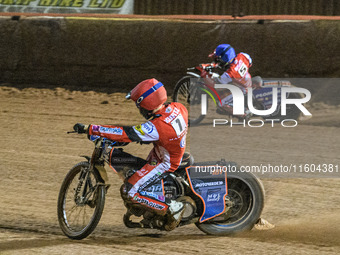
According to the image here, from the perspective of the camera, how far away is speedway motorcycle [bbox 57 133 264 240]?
18.9 feet

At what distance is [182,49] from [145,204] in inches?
322

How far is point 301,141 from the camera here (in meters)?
10.2

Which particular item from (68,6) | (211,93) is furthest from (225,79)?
(68,6)

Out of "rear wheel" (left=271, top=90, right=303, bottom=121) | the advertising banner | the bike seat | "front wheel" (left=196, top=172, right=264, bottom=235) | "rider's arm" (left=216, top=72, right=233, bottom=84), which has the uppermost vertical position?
the advertising banner

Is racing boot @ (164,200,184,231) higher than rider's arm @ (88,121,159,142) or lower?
lower

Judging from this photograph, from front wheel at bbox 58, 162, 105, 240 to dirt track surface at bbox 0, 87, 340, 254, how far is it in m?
0.14

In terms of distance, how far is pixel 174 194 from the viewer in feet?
19.1

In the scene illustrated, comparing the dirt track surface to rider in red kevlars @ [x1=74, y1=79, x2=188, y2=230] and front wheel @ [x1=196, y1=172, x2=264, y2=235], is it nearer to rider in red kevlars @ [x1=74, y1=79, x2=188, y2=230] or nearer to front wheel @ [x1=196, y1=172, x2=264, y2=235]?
front wheel @ [x1=196, y1=172, x2=264, y2=235]

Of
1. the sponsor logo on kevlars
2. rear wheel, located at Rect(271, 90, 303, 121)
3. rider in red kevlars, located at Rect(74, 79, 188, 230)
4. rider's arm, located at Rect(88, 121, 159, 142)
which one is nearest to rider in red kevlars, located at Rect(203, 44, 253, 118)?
rear wheel, located at Rect(271, 90, 303, 121)

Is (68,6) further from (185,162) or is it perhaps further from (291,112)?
(185,162)

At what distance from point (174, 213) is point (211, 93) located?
6258 millimetres

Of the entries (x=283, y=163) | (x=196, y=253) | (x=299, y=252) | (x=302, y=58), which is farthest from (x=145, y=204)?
(x=302, y=58)

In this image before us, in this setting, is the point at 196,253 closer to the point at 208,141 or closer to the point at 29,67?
the point at 208,141

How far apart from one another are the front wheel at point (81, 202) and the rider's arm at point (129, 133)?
46 centimetres
